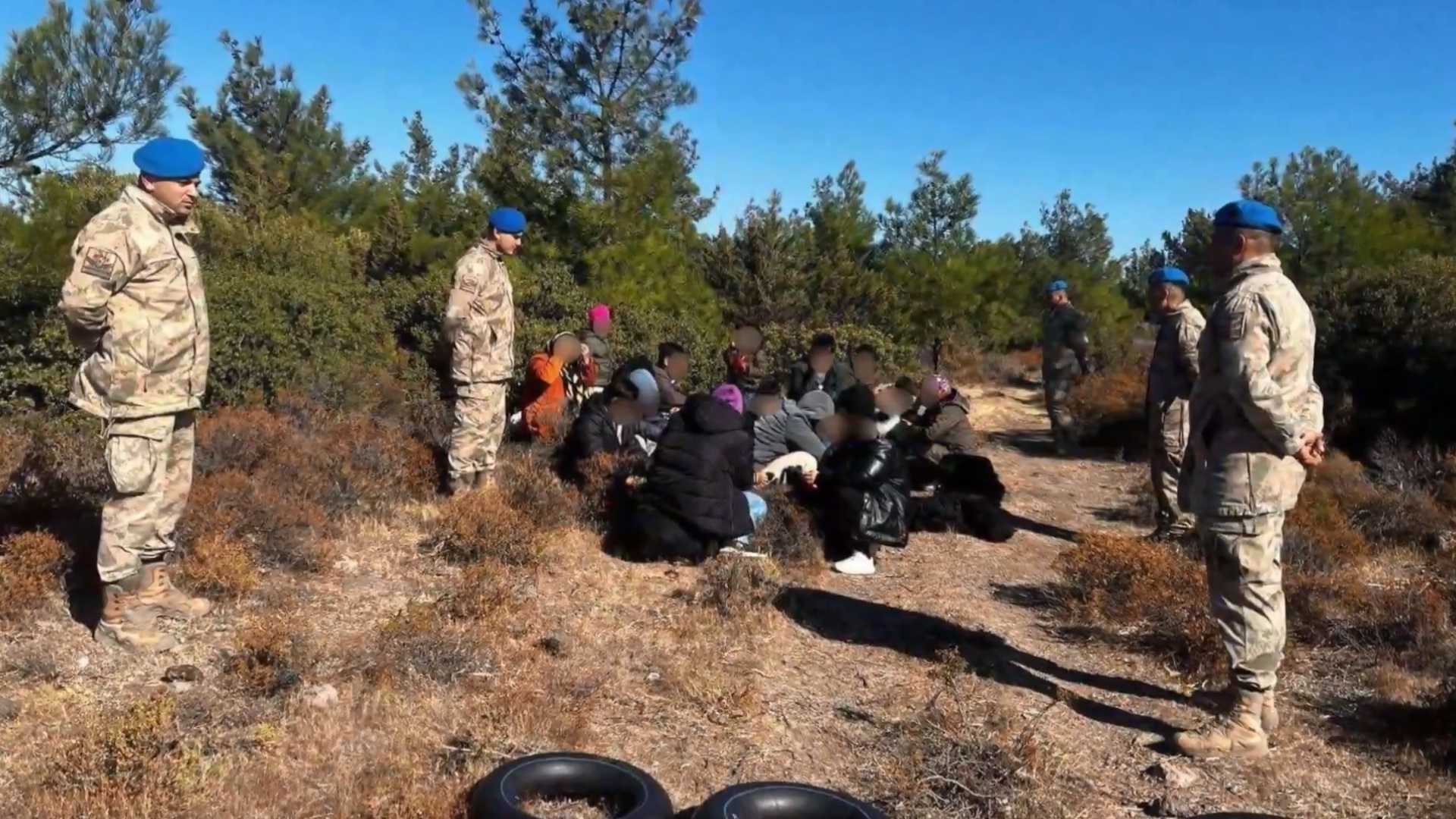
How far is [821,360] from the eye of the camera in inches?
360

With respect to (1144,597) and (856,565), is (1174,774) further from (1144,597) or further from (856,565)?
(856,565)

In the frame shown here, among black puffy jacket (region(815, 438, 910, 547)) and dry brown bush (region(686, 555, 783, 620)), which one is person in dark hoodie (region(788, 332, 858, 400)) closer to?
black puffy jacket (region(815, 438, 910, 547))

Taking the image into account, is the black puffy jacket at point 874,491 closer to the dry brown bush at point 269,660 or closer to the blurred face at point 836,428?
the blurred face at point 836,428

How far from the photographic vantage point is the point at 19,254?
806 cm

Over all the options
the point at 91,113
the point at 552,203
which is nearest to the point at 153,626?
the point at 91,113

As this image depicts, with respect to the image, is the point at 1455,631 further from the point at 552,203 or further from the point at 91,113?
the point at 91,113

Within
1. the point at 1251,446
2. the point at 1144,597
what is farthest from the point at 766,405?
the point at 1251,446

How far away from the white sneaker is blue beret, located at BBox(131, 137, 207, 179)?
3983mm

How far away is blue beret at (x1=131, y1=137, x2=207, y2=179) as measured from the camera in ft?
14.5

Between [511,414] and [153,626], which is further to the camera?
[511,414]

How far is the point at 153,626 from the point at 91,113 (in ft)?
22.4

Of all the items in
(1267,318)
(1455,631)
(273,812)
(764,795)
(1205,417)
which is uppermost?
(1267,318)

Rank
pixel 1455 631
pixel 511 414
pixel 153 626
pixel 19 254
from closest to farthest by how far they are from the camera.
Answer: pixel 153 626 → pixel 1455 631 → pixel 19 254 → pixel 511 414

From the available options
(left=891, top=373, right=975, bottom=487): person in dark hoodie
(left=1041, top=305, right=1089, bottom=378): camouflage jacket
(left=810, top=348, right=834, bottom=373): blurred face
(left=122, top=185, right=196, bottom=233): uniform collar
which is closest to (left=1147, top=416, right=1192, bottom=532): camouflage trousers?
(left=891, top=373, right=975, bottom=487): person in dark hoodie
